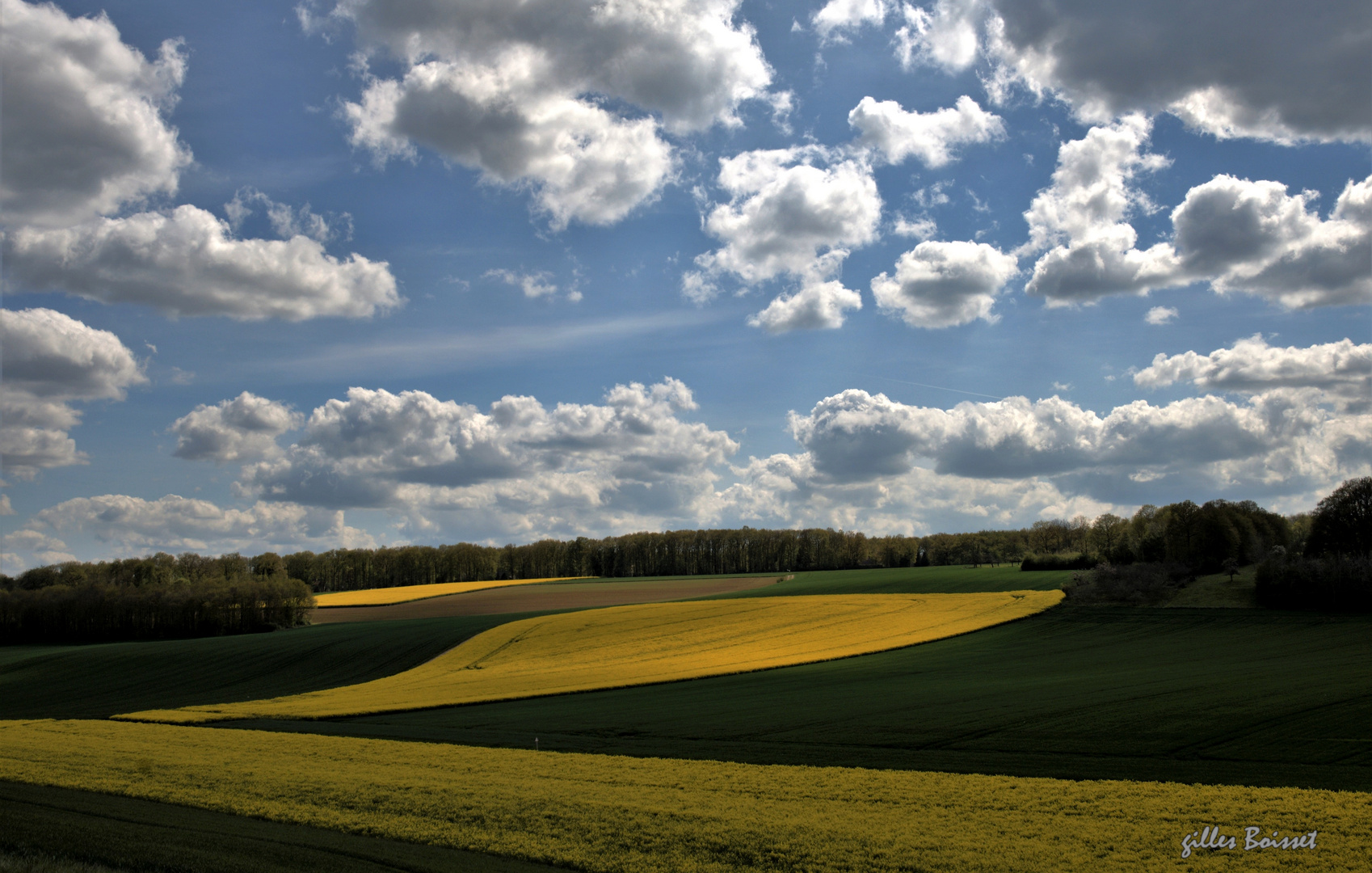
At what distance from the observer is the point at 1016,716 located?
71.0 ft

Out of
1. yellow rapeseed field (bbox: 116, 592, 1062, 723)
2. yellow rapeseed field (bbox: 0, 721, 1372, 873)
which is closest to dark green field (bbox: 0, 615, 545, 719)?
yellow rapeseed field (bbox: 116, 592, 1062, 723)

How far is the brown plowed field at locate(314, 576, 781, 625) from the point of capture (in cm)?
7644

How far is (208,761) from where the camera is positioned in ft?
63.0

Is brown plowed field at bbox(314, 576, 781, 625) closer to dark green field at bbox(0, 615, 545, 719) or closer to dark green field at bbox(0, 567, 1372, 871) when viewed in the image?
Answer: dark green field at bbox(0, 615, 545, 719)

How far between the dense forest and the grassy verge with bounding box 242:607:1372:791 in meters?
15.6

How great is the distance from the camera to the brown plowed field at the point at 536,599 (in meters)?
76.4

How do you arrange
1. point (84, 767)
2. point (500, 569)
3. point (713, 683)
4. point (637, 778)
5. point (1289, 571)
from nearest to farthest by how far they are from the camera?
point (637, 778) → point (84, 767) → point (713, 683) → point (1289, 571) → point (500, 569)

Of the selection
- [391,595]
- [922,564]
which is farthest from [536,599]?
[922,564]

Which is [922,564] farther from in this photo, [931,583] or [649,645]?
[649,645]

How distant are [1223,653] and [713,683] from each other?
76.1 ft

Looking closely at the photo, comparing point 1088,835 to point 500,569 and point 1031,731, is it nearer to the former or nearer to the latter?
point 1031,731

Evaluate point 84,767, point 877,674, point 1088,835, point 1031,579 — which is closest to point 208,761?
point 84,767

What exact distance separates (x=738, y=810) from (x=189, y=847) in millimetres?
8718

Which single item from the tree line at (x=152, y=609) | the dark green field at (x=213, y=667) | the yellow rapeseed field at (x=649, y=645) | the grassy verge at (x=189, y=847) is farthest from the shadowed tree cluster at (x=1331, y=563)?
the tree line at (x=152, y=609)
